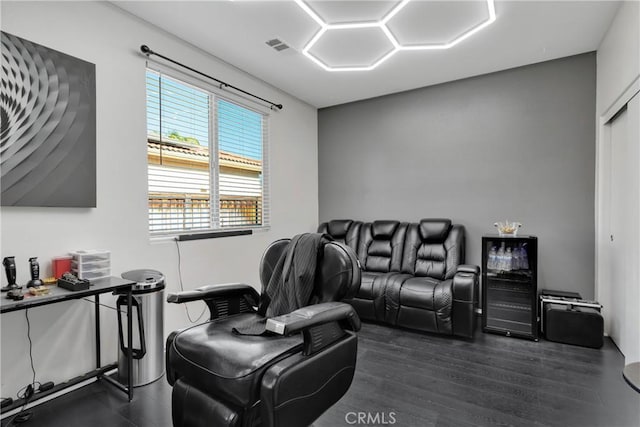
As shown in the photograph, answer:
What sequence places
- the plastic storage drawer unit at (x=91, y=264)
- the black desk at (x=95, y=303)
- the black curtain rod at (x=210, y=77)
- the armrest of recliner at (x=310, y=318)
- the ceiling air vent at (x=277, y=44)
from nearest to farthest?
the armrest of recliner at (x=310, y=318) → the black desk at (x=95, y=303) → the plastic storage drawer unit at (x=91, y=264) → the black curtain rod at (x=210, y=77) → the ceiling air vent at (x=277, y=44)

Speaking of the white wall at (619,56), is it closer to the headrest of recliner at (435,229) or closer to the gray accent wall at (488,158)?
the gray accent wall at (488,158)

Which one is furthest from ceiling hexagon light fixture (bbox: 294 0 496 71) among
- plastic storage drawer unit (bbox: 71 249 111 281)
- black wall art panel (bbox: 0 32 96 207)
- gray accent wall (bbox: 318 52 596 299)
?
plastic storage drawer unit (bbox: 71 249 111 281)

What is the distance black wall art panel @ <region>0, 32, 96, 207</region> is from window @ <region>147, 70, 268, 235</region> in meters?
0.53

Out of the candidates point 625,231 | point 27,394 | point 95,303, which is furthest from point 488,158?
point 27,394

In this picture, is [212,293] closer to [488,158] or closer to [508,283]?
[508,283]

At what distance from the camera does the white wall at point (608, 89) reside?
7.57 feet

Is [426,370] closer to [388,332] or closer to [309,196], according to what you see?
[388,332]

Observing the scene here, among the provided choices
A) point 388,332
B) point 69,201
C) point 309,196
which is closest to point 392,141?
point 309,196

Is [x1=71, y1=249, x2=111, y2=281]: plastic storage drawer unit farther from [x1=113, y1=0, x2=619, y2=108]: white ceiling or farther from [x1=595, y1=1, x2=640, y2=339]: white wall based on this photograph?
[x1=595, y1=1, x2=640, y2=339]: white wall

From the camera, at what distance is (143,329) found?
7.44 ft

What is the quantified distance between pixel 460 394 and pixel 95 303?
105 inches

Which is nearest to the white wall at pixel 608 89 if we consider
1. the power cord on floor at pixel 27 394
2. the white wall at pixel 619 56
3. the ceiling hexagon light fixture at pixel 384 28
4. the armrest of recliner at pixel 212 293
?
the white wall at pixel 619 56

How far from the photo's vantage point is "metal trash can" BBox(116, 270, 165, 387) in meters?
2.25

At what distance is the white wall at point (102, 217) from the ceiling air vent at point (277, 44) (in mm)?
667
